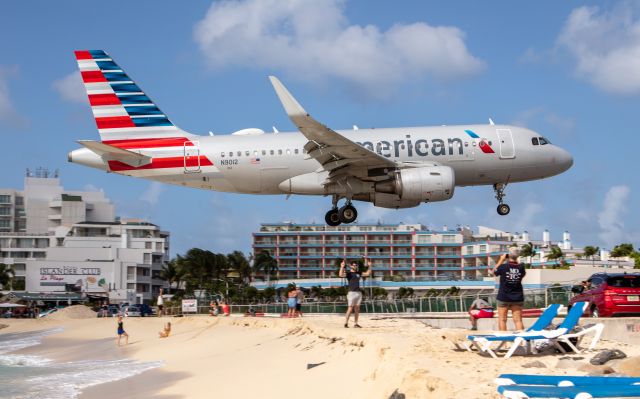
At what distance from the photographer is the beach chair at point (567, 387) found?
426 inches

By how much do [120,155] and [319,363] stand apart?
1849cm

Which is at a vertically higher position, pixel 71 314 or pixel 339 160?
pixel 339 160

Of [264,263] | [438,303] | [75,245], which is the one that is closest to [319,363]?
[438,303]

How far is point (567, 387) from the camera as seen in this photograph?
11.2m

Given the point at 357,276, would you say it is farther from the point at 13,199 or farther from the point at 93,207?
the point at 13,199

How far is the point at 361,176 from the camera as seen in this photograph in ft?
115

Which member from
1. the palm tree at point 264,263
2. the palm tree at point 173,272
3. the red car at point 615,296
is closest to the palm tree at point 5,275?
the palm tree at point 173,272

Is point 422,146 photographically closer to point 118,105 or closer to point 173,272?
point 118,105

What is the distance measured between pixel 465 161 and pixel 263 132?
8.75 m

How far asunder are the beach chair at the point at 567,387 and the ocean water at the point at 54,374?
730 inches

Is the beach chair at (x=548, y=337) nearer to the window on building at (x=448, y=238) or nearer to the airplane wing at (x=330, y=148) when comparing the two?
the airplane wing at (x=330, y=148)

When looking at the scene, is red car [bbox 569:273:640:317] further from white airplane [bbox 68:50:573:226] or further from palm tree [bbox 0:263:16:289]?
palm tree [bbox 0:263:16:289]

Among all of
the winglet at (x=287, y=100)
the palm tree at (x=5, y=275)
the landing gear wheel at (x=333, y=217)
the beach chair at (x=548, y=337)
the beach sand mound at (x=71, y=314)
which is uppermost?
the winglet at (x=287, y=100)

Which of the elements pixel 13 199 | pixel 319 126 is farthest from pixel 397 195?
pixel 13 199
